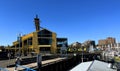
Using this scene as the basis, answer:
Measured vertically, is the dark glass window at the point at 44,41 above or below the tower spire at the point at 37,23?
below

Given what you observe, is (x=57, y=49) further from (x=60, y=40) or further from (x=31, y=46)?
(x=31, y=46)

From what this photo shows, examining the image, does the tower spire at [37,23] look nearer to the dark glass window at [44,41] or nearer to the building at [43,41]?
the building at [43,41]

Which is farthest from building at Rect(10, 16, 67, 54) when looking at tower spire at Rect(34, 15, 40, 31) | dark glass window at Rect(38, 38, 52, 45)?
tower spire at Rect(34, 15, 40, 31)

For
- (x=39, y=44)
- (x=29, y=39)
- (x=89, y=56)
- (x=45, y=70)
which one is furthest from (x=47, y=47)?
(x=45, y=70)

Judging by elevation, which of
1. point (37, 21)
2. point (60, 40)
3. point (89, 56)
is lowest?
point (89, 56)

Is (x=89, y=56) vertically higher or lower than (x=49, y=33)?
lower

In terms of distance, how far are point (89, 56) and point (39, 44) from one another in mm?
24084

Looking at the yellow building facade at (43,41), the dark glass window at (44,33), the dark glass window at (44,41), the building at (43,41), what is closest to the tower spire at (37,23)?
the building at (43,41)

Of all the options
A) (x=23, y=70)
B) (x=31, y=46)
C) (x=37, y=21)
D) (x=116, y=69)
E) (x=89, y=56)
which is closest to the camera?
(x=23, y=70)

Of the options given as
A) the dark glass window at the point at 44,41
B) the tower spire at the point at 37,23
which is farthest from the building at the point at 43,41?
the tower spire at the point at 37,23

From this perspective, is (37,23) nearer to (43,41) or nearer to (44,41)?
(43,41)

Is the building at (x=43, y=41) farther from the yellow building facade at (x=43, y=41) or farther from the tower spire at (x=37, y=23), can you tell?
the tower spire at (x=37, y=23)

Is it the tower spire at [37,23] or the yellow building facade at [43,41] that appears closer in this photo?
the yellow building facade at [43,41]

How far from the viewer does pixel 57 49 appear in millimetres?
105750
